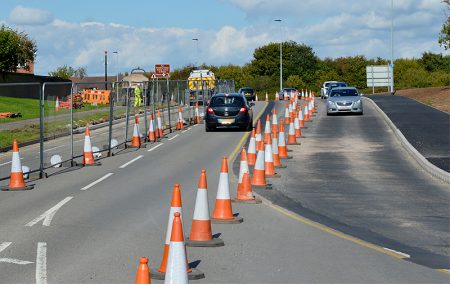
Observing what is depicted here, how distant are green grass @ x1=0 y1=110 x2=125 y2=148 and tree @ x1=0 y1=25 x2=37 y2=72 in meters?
40.8

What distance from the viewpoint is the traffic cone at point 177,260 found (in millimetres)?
6699

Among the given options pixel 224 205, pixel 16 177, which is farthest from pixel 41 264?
pixel 16 177

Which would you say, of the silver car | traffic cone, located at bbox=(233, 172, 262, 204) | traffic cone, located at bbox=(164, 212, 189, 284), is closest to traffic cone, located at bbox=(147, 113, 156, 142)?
the silver car

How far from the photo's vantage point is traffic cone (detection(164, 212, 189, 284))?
6.70 metres

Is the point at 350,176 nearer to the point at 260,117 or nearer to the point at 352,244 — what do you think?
the point at 352,244

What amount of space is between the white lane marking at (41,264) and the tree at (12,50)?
6206 cm

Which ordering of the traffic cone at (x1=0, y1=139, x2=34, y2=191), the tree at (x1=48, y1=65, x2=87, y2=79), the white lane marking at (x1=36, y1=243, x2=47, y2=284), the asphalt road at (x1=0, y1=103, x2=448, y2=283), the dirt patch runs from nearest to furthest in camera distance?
1. the white lane marking at (x1=36, y1=243, x2=47, y2=284)
2. the asphalt road at (x1=0, y1=103, x2=448, y2=283)
3. the traffic cone at (x1=0, y1=139, x2=34, y2=191)
4. the dirt patch
5. the tree at (x1=48, y1=65, x2=87, y2=79)

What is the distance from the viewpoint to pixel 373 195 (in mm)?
16609

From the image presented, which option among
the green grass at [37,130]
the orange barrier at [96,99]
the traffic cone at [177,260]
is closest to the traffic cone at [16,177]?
the green grass at [37,130]

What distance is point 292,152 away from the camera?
2603 cm

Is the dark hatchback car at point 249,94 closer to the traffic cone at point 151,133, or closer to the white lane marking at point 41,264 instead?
the traffic cone at point 151,133

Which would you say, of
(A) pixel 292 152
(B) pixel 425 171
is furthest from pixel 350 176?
(A) pixel 292 152

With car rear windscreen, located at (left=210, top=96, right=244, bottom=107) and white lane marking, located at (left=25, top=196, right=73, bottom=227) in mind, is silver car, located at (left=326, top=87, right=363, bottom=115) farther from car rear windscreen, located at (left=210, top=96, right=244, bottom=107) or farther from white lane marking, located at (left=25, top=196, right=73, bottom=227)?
white lane marking, located at (left=25, top=196, right=73, bottom=227)

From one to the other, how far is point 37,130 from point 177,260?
20.8 meters
